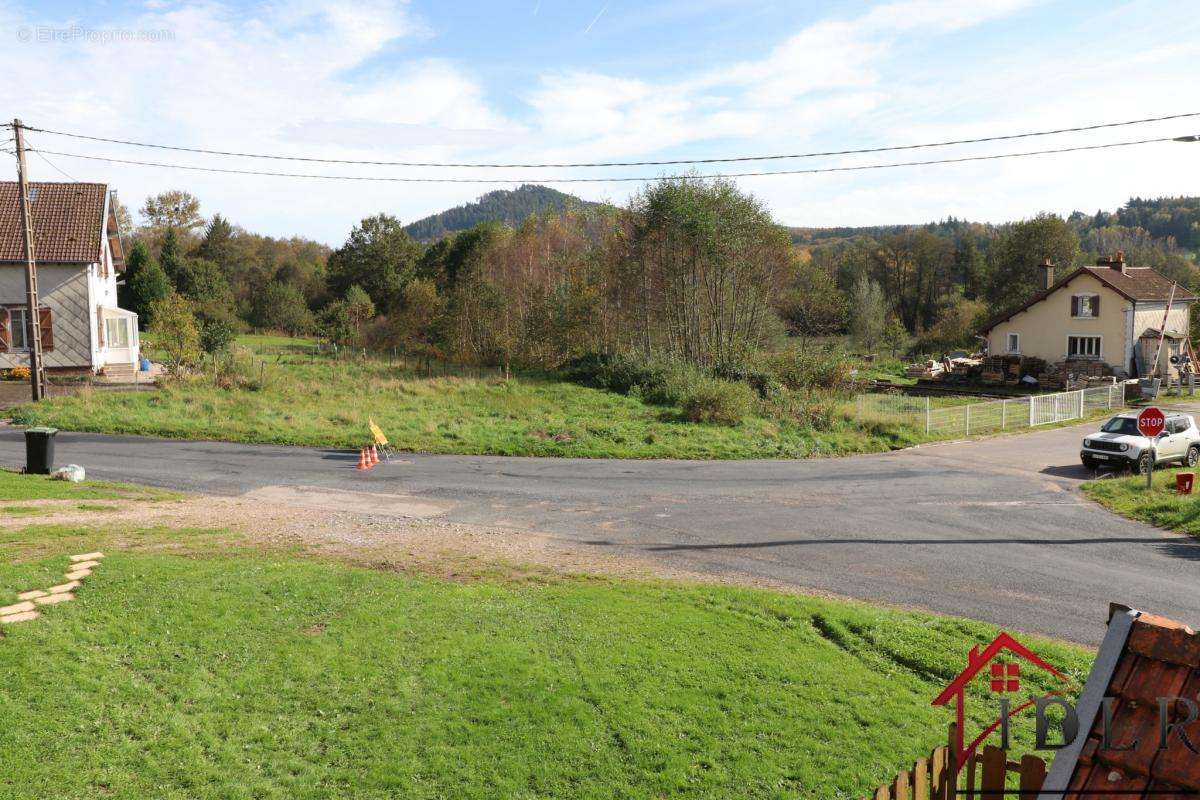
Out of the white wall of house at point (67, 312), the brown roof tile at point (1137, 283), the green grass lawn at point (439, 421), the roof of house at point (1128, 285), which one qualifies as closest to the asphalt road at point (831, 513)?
the green grass lawn at point (439, 421)

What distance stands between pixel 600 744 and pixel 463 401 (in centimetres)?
2699

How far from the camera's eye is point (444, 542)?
47.9ft

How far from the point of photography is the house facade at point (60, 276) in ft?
117

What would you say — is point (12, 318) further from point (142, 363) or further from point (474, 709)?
point (474, 709)

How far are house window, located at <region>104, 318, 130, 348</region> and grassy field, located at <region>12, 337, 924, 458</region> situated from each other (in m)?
9.33

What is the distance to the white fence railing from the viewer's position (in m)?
31.0

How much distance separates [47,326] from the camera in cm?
3600

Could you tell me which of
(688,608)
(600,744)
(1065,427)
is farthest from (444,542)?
(1065,427)

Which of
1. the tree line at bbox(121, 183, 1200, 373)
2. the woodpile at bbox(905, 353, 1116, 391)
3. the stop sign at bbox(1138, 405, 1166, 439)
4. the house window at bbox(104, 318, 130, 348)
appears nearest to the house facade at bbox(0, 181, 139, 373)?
the house window at bbox(104, 318, 130, 348)

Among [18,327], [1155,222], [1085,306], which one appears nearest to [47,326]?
[18,327]

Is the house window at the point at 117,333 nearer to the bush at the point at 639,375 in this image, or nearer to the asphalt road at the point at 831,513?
the asphalt road at the point at 831,513

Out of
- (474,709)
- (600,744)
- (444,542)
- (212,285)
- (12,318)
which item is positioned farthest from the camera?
(212,285)

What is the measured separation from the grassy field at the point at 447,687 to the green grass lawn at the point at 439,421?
1435cm

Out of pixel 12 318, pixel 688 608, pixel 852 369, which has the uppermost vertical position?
pixel 12 318
